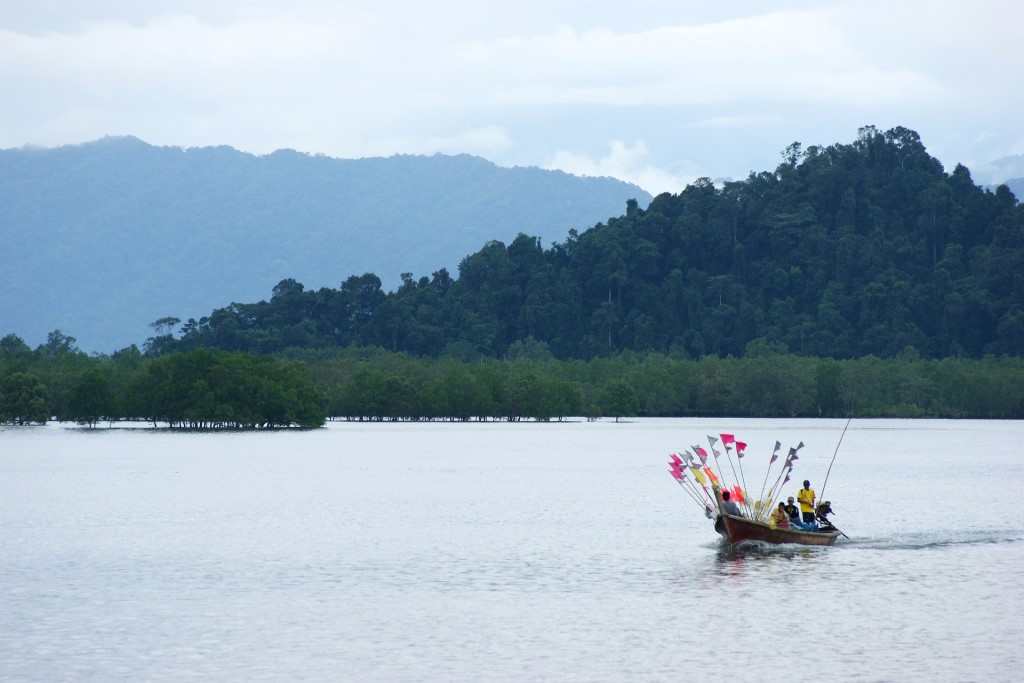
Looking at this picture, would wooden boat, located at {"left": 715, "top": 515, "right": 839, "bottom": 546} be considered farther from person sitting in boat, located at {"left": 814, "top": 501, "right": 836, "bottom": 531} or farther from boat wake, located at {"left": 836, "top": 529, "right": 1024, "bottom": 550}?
boat wake, located at {"left": 836, "top": 529, "right": 1024, "bottom": 550}

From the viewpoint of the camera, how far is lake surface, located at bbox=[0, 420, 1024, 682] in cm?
3303

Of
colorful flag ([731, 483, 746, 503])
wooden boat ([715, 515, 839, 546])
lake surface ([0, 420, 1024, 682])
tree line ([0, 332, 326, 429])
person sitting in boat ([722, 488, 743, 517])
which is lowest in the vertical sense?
lake surface ([0, 420, 1024, 682])

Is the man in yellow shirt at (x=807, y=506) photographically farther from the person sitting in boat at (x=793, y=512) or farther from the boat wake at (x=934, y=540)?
the boat wake at (x=934, y=540)

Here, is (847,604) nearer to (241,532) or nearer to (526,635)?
(526,635)

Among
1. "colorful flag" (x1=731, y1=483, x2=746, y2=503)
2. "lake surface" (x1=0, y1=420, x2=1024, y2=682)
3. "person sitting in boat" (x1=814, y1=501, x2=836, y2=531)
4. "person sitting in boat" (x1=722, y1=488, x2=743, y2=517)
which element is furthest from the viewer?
"person sitting in boat" (x1=814, y1=501, x2=836, y2=531)

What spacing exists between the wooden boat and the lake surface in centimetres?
54

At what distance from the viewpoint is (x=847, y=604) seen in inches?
1603

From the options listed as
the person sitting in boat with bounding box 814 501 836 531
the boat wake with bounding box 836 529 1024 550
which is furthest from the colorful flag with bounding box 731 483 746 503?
the boat wake with bounding box 836 529 1024 550

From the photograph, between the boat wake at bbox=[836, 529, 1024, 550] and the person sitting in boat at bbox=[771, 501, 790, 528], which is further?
the boat wake at bbox=[836, 529, 1024, 550]

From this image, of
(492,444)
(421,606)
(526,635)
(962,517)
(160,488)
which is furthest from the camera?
(492,444)

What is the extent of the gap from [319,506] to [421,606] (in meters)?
32.8

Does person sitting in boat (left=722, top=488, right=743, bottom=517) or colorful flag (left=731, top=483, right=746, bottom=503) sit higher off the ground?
colorful flag (left=731, top=483, right=746, bottom=503)

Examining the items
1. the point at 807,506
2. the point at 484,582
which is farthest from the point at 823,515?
the point at 484,582

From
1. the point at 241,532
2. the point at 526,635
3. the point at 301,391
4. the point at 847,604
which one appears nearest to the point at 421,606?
the point at 526,635
